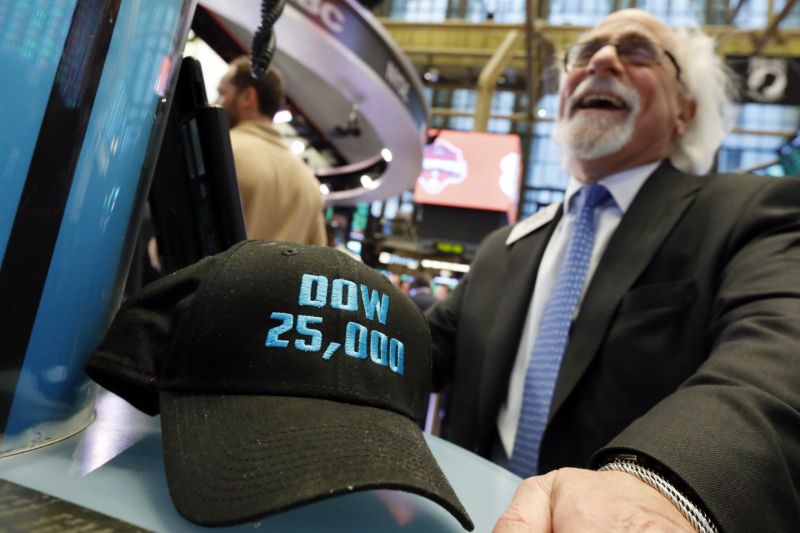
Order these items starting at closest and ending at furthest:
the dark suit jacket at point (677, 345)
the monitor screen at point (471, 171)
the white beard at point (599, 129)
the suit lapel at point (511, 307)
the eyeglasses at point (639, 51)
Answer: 1. the dark suit jacket at point (677, 345)
2. the suit lapel at point (511, 307)
3. the white beard at point (599, 129)
4. the eyeglasses at point (639, 51)
5. the monitor screen at point (471, 171)

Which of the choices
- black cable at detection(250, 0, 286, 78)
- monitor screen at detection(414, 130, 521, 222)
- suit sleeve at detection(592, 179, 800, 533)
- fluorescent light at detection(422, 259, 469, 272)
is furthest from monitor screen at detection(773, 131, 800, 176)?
black cable at detection(250, 0, 286, 78)

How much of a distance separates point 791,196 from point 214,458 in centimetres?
94

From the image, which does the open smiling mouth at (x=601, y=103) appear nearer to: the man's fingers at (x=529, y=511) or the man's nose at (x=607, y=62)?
the man's nose at (x=607, y=62)

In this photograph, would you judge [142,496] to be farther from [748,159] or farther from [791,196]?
[748,159]

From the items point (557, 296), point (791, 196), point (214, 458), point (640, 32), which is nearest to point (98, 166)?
point (214, 458)

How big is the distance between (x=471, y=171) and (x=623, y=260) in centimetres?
515

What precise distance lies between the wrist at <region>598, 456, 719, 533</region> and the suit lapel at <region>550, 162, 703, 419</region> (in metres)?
0.50

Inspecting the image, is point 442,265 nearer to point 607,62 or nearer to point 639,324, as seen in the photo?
point 607,62

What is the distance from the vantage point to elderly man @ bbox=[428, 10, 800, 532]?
0.40m

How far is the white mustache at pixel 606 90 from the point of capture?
1.26 m

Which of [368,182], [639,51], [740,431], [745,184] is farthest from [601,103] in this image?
[368,182]

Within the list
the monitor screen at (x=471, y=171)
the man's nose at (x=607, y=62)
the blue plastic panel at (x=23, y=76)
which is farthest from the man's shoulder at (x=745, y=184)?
the monitor screen at (x=471, y=171)

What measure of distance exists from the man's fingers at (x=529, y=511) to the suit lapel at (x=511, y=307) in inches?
26.4

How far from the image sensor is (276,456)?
0.33 m
